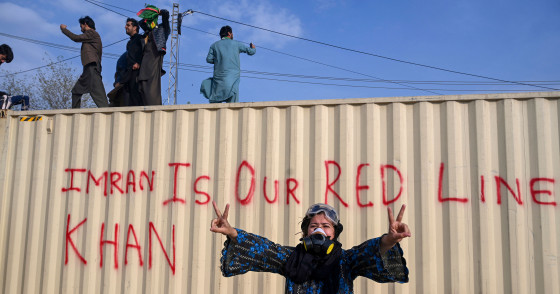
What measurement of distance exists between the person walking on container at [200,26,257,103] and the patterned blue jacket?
395 cm

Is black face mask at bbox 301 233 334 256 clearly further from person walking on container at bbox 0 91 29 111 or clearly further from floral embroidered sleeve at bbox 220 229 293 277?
person walking on container at bbox 0 91 29 111

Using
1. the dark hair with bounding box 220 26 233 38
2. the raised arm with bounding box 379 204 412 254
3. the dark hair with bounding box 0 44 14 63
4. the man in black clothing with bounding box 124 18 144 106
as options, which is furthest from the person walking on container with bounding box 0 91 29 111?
the raised arm with bounding box 379 204 412 254

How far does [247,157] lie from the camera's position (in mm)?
4758

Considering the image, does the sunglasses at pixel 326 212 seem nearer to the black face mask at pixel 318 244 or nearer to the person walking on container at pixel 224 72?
the black face mask at pixel 318 244

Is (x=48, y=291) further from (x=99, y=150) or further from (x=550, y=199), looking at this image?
(x=550, y=199)

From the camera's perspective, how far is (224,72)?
20.9 ft

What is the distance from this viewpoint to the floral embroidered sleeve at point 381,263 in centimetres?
229

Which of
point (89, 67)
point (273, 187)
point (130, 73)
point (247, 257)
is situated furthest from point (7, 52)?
point (247, 257)

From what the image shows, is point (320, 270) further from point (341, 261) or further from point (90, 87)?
point (90, 87)

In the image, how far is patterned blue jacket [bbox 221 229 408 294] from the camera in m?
Result: 2.30

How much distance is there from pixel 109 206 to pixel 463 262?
3262 millimetres

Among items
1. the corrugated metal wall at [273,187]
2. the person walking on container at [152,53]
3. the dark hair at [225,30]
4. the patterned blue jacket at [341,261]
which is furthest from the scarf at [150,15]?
the patterned blue jacket at [341,261]

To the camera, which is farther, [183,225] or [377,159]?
[183,225]

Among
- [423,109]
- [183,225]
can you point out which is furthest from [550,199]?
[183,225]
